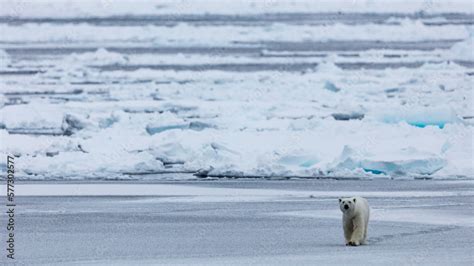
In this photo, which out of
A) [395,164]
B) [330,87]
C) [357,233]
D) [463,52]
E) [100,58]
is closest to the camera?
[357,233]

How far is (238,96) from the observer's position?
21.0 m

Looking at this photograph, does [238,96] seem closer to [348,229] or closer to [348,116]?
[348,116]

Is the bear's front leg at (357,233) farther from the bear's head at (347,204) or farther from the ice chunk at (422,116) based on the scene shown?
the ice chunk at (422,116)

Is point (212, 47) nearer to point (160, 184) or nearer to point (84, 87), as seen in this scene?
point (84, 87)

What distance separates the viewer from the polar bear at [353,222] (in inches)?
310

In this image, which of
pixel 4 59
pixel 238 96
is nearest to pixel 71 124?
pixel 238 96

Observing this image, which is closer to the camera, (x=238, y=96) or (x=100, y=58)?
(x=238, y=96)

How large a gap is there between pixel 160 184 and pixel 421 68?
13.9 meters

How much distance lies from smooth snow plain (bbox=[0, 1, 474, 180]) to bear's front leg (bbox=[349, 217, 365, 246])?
16.1ft

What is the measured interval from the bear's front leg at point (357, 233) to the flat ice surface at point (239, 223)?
0.07 meters

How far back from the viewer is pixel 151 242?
8094 millimetres

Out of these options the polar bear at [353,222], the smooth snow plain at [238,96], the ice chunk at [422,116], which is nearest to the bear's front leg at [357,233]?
the polar bear at [353,222]

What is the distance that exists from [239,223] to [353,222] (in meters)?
1.43

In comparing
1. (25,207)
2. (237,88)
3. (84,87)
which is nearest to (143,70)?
(84,87)
